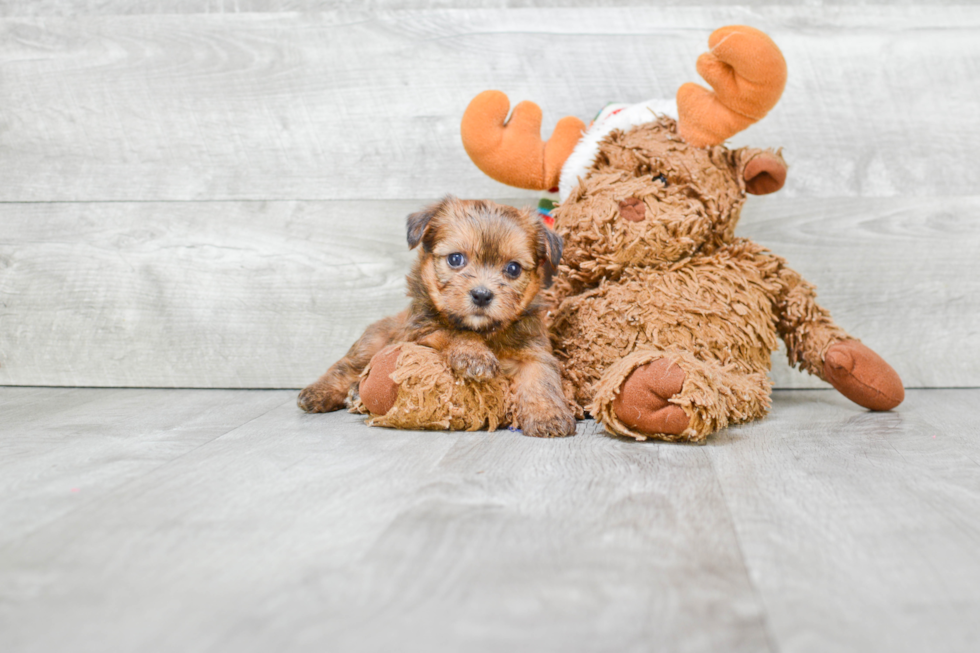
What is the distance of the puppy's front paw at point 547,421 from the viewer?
171 centimetres

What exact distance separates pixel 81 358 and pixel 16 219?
22.0 inches

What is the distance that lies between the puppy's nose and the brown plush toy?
0.34 metres

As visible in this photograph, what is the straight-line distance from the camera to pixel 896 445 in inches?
64.7

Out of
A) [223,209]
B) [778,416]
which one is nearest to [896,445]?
[778,416]

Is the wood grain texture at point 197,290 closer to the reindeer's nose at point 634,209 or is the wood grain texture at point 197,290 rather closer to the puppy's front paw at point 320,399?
the puppy's front paw at point 320,399

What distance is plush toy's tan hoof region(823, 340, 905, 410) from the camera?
197 centimetres

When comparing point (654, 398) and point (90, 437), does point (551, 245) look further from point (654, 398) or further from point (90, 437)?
point (90, 437)

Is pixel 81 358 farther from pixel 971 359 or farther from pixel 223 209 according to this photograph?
pixel 971 359

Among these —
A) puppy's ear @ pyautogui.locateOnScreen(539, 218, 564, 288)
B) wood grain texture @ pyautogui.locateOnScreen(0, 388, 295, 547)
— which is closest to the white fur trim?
puppy's ear @ pyautogui.locateOnScreen(539, 218, 564, 288)

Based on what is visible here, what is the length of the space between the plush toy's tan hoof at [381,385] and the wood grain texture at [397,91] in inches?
35.3

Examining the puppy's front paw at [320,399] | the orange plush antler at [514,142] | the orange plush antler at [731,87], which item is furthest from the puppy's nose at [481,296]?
the orange plush antler at [731,87]

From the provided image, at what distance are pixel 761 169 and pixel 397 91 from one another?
4.27ft

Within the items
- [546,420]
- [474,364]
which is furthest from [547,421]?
[474,364]

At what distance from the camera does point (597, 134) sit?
208 centimetres
